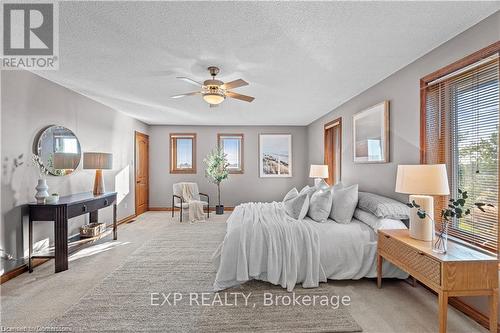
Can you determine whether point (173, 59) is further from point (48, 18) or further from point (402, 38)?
point (402, 38)

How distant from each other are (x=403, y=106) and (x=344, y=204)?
55.9 inches

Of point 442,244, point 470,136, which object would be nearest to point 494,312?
point 442,244

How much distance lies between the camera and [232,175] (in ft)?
23.3

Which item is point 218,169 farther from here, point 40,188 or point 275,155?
point 40,188

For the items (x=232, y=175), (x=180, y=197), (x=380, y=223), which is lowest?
(x=180, y=197)

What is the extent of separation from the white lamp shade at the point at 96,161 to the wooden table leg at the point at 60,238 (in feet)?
3.20

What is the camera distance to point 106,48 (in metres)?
2.46

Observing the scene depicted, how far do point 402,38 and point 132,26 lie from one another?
247cm

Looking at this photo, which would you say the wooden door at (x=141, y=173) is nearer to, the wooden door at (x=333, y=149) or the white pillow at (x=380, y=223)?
the wooden door at (x=333, y=149)

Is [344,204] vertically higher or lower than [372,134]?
lower

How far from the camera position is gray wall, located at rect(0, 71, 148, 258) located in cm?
281

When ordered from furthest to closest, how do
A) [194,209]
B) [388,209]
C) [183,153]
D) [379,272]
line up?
[183,153], [194,209], [388,209], [379,272]

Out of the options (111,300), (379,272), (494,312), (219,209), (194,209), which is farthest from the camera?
(219,209)

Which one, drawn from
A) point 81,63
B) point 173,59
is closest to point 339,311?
point 173,59
